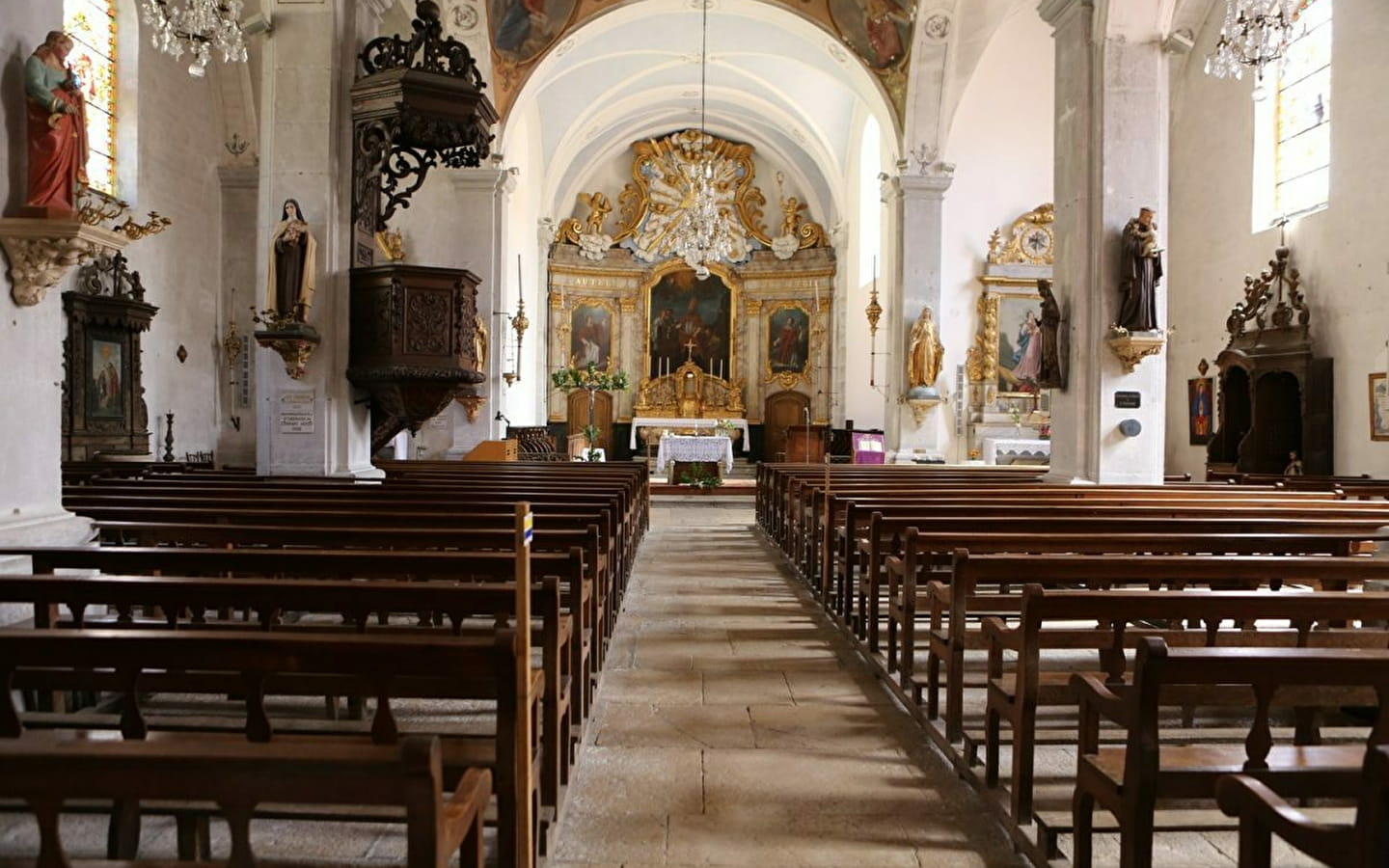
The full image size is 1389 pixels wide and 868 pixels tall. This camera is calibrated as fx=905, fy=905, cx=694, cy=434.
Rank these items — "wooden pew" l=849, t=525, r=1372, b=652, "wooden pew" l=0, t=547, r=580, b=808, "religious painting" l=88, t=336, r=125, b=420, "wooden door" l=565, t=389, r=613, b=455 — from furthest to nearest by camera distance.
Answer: "wooden door" l=565, t=389, r=613, b=455 → "religious painting" l=88, t=336, r=125, b=420 → "wooden pew" l=849, t=525, r=1372, b=652 → "wooden pew" l=0, t=547, r=580, b=808

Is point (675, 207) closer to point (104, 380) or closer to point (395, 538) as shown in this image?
point (104, 380)

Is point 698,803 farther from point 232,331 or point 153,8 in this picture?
point 232,331

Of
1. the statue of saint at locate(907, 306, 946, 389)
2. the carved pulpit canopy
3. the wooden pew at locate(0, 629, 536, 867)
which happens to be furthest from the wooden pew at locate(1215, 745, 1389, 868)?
the carved pulpit canopy

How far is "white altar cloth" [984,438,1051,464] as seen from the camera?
1627 cm

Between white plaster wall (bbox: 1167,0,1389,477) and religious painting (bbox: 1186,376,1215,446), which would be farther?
religious painting (bbox: 1186,376,1215,446)

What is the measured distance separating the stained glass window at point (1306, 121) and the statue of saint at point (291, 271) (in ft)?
42.7

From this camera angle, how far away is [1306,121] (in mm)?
13359

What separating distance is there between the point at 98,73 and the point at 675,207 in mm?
14491

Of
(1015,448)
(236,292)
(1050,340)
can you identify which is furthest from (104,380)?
(1015,448)

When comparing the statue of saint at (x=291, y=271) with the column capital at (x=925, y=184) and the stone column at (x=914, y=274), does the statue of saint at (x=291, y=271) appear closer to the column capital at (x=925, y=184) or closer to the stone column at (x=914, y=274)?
the stone column at (x=914, y=274)

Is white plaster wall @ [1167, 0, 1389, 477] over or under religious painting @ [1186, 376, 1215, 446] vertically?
over

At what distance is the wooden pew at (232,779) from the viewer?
1284mm

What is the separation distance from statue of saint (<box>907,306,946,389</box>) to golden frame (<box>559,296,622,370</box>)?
10.9m

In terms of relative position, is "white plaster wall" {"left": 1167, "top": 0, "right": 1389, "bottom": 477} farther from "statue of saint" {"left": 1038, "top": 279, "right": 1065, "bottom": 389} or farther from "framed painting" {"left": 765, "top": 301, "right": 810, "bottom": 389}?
"framed painting" {"left": 765, "top": 301, "right": 810, "bottom": 389}
